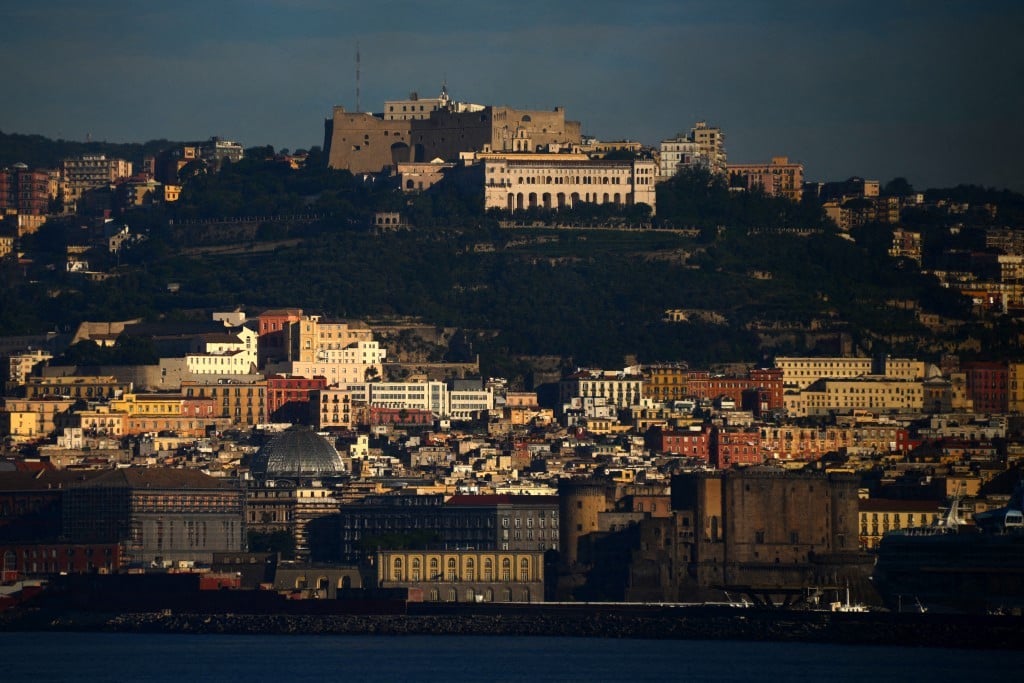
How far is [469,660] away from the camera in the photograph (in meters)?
67.5

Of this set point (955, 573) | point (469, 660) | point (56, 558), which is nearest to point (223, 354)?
point (56, 558)

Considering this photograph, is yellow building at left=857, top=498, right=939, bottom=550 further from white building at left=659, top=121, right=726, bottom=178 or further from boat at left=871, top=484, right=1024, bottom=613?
white building at left=659, top=121, right=726, bottom=178

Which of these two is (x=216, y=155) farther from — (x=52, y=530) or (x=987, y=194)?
(x=52, y=530)

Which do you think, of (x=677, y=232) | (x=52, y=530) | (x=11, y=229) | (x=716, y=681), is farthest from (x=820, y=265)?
(x=716, y=681)

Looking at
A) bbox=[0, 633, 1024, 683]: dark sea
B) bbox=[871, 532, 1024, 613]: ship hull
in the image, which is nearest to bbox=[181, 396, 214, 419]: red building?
bbox=[0, 633, 1024, 683]: dark sea

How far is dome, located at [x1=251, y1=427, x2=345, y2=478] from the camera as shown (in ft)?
304

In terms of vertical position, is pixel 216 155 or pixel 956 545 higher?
pixel 216 155

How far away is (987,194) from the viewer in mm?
142375

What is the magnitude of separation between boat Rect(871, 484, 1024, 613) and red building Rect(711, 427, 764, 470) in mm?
22318

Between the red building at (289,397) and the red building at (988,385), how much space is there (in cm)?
2240

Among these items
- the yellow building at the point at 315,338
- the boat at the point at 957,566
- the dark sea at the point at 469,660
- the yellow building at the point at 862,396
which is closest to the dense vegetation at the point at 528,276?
the yellow building at the point at 862,396

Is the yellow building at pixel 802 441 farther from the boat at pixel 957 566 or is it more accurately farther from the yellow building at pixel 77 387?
the boat at pixel 957 566

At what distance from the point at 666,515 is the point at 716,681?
17.9 metres

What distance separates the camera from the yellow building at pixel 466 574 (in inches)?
3081
